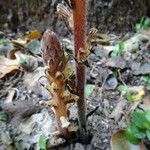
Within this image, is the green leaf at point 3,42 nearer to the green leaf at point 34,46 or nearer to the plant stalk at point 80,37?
the green leaf at point 34,46

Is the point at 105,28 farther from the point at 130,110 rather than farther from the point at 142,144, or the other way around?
the point at 142,144

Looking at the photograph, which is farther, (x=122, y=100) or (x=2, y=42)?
(x=2, y=42)

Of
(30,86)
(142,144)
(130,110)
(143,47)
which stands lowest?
(142,144)

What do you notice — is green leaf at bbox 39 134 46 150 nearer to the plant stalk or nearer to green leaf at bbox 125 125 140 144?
the plant stalk


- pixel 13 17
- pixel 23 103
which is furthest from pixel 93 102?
pixel 13 17

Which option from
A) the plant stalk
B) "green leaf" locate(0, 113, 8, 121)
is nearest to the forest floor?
"green leaf" locate(0, 113, 8, 121)

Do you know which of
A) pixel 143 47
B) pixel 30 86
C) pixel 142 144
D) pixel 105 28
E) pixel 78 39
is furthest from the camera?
pixel 105 28

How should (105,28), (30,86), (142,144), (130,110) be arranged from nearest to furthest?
(142,144) → (130,110) → (30,86) → (105,28)
